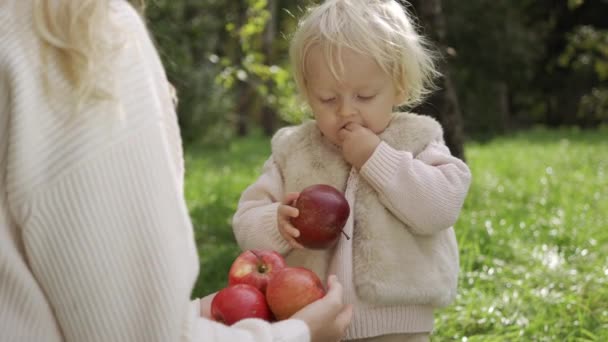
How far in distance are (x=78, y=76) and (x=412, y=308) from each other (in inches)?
59.0

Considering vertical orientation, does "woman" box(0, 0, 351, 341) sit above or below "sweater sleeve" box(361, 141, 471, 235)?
above

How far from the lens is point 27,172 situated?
1438mm

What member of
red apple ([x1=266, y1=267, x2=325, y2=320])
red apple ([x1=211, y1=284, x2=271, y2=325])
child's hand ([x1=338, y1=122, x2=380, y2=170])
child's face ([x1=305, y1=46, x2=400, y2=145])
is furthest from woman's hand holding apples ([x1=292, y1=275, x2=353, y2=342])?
child's face ([x1=305, y1=46, x2=400, y2=145])

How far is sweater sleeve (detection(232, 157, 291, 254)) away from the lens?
2.62 m

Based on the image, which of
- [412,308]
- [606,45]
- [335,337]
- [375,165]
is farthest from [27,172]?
[606,45]

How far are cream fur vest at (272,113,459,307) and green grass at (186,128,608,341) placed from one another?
106cm

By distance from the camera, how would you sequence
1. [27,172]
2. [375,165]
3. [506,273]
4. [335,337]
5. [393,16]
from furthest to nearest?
1. [506,273]
2. [393,16]
3. [375,165]
4. [335,337]
5. [27,172]

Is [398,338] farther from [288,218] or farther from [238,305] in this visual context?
[238,305]

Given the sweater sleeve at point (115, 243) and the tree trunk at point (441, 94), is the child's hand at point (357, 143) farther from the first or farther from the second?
the tree trunk at point (441, 94)

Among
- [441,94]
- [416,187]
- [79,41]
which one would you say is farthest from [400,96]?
[441,94]

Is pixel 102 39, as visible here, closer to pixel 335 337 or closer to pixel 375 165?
pixel 335 337

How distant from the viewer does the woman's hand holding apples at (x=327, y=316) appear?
1.88 m

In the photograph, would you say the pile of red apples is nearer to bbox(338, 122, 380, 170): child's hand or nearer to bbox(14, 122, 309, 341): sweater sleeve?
bbox(338, 122, 380, 170): child's hand

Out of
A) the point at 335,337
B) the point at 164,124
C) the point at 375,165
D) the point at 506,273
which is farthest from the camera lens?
the point at 506,273
